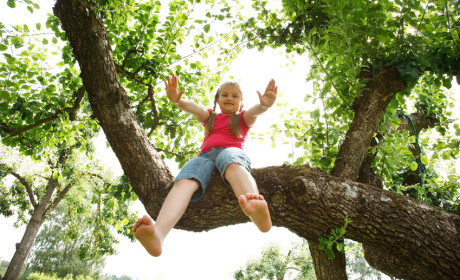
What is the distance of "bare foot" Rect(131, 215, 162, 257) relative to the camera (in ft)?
4.68

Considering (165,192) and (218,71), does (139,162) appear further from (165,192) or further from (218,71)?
(218,71)

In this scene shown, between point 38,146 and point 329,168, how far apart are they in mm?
3888

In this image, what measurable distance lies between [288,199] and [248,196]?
53 centimetres

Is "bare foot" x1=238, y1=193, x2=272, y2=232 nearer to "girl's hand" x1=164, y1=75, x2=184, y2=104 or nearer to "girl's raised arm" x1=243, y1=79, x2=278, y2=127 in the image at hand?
"girl's raised arm" x1=243, y1=79, x2=278, y2=127

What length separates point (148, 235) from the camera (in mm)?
1450

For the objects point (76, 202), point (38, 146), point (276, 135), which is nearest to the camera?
point (276, 135)

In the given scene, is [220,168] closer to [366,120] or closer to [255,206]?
[255,206]

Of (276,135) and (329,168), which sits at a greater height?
(276,135)

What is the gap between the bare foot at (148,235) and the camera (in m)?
1.43

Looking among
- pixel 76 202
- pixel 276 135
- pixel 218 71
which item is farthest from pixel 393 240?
Result: pixel 76 202

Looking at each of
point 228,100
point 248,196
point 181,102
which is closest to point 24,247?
point 181,102

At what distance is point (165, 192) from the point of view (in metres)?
1.98

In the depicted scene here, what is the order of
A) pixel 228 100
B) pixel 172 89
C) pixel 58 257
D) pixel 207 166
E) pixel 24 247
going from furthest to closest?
pixel 58 257 < pixel 24 247 < pixel 228 100 < pixel 172 89 < pixel 207 166

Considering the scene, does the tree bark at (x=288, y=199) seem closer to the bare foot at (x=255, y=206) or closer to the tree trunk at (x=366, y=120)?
the bare foot at (x=255, y=206)
